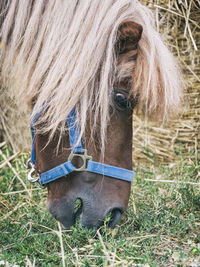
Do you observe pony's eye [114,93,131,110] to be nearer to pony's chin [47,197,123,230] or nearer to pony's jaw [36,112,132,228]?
pony's jaw [36,112,132,228]

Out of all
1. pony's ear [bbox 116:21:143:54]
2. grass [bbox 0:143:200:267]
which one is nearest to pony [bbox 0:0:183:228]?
pony's ear [bbox 116:21:143:54]

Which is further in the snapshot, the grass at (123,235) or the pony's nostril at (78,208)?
the pony's nostril at (78,208)

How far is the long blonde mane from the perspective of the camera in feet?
5.25

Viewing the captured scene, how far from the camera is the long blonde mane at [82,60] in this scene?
5.25 feet

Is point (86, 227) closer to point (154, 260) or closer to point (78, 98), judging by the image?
point (154, 260)

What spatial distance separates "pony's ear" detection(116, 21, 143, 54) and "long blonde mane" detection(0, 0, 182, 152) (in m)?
0.03

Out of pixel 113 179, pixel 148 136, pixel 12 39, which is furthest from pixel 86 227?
pixel 148 136

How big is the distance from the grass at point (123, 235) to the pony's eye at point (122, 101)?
0.52 m

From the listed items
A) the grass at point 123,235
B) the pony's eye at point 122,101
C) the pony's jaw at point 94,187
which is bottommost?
the grass at point 123,235

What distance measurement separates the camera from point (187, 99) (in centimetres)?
266

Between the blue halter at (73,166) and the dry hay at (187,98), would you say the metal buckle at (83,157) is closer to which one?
the blue halter at (73,166)

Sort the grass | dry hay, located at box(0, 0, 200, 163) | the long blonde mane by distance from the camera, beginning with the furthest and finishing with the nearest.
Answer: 1. dry hay, located at box(0, 0, 200, 163)
2. the long blonde mane
3. the grass

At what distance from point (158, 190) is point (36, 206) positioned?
2.47 ft

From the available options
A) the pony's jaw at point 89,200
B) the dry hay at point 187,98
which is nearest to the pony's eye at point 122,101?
the pony's jaw at point 89,200
